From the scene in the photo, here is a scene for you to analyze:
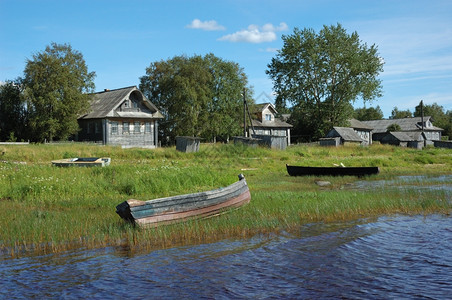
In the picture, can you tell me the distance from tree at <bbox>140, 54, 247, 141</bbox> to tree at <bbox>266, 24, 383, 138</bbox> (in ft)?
25.8

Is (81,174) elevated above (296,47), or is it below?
below

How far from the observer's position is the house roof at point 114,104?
45.1 metres

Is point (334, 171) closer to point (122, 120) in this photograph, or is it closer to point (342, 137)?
point (122, 120)

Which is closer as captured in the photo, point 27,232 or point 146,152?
point 27,232

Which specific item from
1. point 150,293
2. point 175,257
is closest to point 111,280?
point 150,293

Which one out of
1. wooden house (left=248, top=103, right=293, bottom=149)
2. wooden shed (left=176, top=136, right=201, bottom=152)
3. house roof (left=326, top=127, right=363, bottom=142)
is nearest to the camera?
wooden shed (left=176, top=136, right=201, bottom=152)

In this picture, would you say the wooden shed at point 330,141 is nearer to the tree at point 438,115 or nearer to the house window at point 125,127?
the house window at point 125,127

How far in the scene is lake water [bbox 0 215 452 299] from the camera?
21.8 feet

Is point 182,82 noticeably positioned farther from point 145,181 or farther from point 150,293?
point 150,293

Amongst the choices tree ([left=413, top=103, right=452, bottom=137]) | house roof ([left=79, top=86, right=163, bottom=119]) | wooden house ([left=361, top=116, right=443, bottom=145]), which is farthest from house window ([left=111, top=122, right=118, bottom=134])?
tree ([left=413, top=103, right=452, bottom=137])

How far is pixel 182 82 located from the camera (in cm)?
5244

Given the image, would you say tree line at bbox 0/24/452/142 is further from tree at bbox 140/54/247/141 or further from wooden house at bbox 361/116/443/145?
wooden house at bbox 361/116/443/145

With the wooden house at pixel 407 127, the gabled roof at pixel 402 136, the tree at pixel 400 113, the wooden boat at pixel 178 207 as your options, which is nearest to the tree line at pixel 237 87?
the gabled roof at pixel 402 136

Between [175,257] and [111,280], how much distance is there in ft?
5.14
